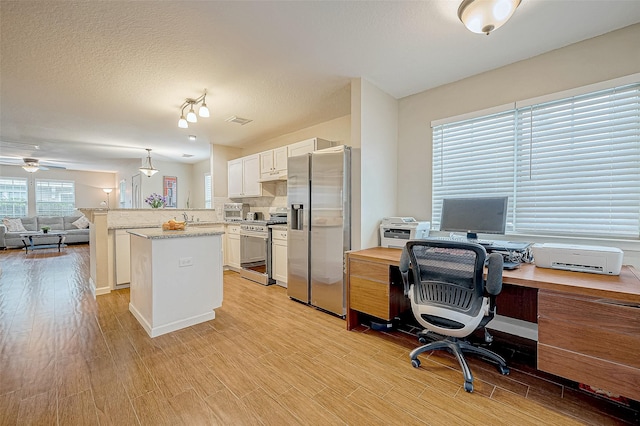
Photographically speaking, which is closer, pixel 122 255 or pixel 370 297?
pixel 370 297

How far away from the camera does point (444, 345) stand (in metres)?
2.05

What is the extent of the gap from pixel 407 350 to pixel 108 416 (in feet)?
6.86

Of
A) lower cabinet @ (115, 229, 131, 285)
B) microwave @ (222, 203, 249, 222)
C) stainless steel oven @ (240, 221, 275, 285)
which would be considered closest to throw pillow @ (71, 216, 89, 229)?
microwave @ (222, 203, 249, 222)

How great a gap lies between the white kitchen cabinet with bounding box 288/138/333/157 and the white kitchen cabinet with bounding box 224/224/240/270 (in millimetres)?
1740

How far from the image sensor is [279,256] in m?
3.96

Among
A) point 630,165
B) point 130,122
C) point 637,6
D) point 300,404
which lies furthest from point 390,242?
point 130,122

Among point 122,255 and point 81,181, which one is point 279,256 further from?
point 81,181

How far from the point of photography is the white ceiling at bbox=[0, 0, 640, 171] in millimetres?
1896

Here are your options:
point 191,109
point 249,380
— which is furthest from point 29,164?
point 249,380

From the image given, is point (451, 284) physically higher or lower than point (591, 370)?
higher

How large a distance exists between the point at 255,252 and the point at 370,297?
2.46 metres

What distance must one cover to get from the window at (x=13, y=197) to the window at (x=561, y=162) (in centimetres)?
1271

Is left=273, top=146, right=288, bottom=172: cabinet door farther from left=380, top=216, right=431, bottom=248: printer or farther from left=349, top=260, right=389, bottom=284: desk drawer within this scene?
left=349, top=260, right=389, bottom=284: desk drawer

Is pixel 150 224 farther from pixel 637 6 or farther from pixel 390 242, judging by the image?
pixel 637 6
